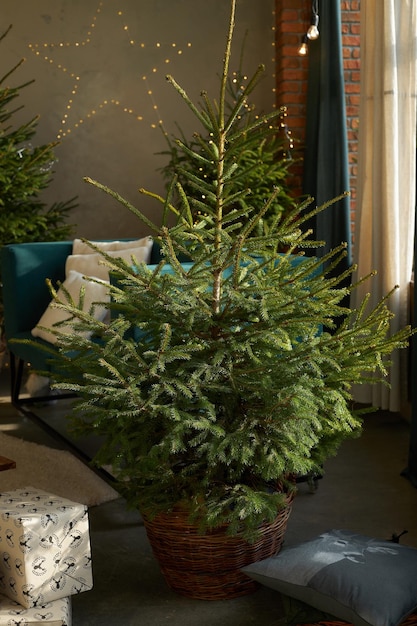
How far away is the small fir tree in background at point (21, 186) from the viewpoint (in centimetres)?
494

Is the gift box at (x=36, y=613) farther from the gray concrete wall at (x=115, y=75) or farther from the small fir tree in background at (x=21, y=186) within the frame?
the gray concrete wall at (x=115, y=75)

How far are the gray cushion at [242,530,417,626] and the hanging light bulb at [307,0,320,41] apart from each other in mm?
2868

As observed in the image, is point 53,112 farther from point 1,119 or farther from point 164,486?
point 164,486

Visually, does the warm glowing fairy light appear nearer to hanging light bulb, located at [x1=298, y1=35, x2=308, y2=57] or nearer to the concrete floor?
hanging light bulb, located at [x1=298, y1=35, x2=308, y2=57]

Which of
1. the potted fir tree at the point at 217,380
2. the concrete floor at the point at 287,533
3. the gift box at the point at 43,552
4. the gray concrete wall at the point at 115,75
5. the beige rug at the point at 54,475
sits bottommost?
the concrete floor at the point at 287,533

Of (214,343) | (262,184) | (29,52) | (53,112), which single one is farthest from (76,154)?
(214,343)

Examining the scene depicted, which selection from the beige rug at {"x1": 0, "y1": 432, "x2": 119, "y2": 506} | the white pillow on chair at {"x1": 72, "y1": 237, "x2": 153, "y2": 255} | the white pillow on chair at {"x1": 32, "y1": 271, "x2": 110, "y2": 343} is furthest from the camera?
the white pillow on chair at {"x1": 72, "y1": 237, "x2": 153, "y2": 255}

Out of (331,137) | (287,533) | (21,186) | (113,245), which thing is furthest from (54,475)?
(331,137)

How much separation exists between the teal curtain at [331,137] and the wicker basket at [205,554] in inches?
90.3

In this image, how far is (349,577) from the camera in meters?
2.22

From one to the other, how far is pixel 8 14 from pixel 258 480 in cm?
407

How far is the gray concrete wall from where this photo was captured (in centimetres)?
554

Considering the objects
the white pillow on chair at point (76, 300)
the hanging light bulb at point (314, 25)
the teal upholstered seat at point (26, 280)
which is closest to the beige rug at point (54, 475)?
the white pillow on chair at point (76, 300)

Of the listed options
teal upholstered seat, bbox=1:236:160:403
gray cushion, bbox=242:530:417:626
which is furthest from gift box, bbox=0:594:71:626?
teal upholstered seat, bbox=1:236:160:403
